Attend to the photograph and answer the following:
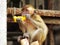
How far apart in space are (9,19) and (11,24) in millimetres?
294

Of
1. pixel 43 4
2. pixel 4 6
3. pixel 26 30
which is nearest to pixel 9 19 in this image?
pixel 26 30

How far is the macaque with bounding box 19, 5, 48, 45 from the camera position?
9.26 feet

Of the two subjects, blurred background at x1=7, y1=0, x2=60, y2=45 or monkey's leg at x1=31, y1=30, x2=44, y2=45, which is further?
blurred background at x1=7, y1=0, x2=60, y2=45

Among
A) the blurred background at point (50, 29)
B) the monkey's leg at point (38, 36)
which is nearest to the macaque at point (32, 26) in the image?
the monkey's leg at point (38, 36)

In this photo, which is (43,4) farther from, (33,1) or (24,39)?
(24,39)

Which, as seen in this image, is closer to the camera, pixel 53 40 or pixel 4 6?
pixel 4 6

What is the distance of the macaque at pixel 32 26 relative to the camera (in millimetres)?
2822

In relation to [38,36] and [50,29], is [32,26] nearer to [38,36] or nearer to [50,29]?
[38,36]

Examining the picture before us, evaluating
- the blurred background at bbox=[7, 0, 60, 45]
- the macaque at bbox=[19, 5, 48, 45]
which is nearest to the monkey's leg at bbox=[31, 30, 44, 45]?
the macaque at bbox=[19, 5, 48, 45]

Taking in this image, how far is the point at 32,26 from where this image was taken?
2881mm

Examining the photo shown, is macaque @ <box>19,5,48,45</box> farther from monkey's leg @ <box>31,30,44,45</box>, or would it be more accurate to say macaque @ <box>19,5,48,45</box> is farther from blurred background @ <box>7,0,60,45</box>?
blurred background @ <box>7,0,60,45</box>

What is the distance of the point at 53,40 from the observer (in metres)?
3.29

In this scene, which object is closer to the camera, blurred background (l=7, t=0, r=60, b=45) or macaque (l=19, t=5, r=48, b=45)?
macaque (l=19, t=5, r=48, b=45)

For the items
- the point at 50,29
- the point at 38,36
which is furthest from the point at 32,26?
the point at 50,29
